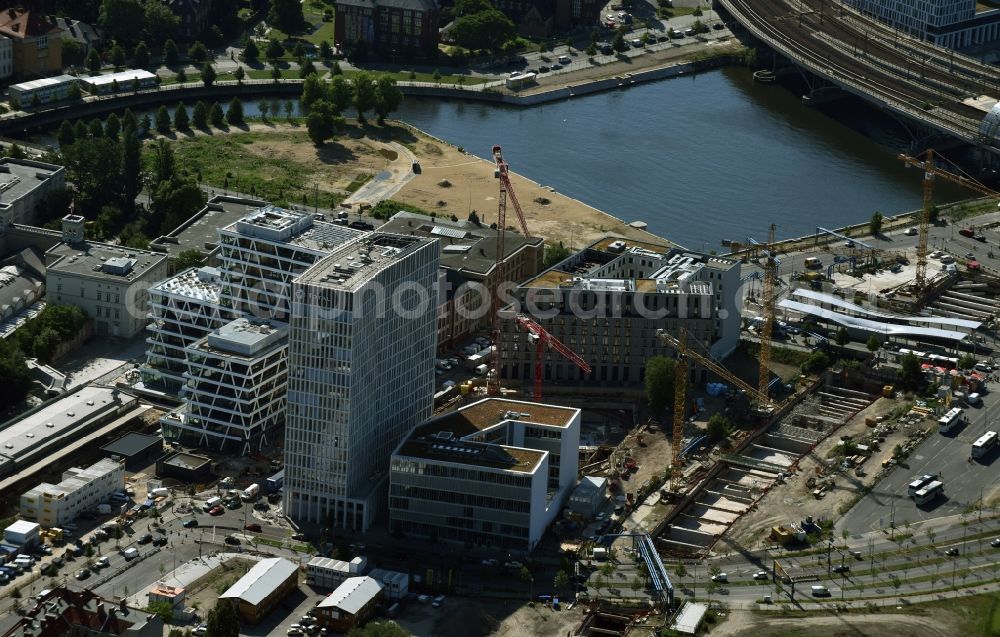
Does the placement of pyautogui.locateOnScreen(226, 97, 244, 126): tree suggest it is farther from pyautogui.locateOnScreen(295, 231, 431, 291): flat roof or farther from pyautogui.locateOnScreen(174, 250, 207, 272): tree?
pyautogui.locateOnScreen(295, 231, 431, 291): flat roof

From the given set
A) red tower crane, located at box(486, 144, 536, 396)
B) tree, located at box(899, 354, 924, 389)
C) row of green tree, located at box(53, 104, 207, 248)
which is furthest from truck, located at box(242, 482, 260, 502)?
tree, located at box(899, 354, 924, 389)

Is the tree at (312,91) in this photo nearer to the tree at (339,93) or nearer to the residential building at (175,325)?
the tree at (339,93)

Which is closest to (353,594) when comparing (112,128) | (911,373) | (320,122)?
(911,373)

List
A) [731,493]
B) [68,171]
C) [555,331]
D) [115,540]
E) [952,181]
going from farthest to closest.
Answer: [952,181] → [68,171] → [555,331] → [731,493] → [115,540]

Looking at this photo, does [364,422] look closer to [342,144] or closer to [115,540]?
[115,540]

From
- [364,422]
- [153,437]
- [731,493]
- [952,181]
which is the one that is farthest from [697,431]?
[952,181]

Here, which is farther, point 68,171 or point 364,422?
point 68,171
